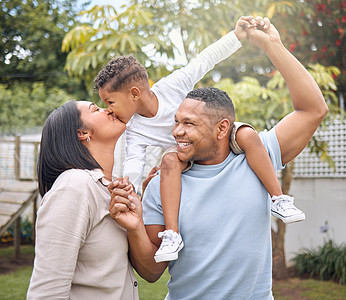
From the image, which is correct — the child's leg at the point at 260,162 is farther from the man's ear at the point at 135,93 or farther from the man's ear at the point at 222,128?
the man's ear at the point at 135,93

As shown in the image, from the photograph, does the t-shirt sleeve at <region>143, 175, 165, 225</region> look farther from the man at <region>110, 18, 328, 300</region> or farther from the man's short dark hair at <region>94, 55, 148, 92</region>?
the man's short dark hair at <region>94, 55, 148, 92</region>

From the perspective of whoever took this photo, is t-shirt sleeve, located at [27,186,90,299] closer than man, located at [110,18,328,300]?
Yes

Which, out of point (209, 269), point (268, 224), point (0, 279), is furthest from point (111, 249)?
point (0, 279)

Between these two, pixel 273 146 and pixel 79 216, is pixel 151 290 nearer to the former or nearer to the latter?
pixel 273 146

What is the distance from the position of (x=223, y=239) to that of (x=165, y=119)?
670 mm

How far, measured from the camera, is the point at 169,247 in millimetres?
1159

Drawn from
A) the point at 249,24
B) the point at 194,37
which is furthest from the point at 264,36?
the point at 194,37

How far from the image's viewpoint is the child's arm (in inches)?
51.0

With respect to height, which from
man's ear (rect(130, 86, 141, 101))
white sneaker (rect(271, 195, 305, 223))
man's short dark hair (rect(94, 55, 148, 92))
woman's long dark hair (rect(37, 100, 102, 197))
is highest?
man's short dark hair (rect(94, 55, 148, 92))

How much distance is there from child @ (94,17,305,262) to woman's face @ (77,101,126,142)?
0.35 feet

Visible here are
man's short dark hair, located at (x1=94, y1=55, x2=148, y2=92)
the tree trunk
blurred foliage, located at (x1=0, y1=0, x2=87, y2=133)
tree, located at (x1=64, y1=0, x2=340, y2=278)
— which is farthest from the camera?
blurred foliage, located at (x1=0, y1=0, x2=87, y2=133)

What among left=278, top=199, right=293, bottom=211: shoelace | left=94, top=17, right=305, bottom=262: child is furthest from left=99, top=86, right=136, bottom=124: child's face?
left=278, top=199, right=293, bottom=211: shoelace

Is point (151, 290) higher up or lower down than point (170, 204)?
lower down

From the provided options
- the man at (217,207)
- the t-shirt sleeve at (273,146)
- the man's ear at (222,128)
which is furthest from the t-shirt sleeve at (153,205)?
the t-shirt sleeve at (273,146)
